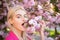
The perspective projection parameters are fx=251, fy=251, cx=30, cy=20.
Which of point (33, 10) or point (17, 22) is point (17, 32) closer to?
point (17, 22)

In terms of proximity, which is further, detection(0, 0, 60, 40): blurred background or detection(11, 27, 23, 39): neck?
detection(0, 0, 60, 40): blurred background

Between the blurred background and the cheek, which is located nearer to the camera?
the cheek

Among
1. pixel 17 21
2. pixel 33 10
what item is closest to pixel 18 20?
pixel 17 21

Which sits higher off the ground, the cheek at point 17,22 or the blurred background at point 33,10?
the cheek at point 17,22

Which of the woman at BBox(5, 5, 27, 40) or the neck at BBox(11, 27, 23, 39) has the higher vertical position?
the woman at BBox(5, 5, 27, 40)

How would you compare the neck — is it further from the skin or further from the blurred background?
the blurred background

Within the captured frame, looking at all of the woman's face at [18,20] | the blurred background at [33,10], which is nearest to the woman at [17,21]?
the woman's face at [18,20]

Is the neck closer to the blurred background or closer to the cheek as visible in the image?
the cheek

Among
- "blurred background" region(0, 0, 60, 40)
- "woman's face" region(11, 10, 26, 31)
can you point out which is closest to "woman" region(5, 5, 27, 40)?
"woman's face" region(11, 10, 26, 31)

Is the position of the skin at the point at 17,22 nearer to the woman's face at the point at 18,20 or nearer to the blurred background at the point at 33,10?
the woman's face at the point at 18,20

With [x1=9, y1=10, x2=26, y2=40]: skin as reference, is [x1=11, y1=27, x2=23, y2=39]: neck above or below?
below

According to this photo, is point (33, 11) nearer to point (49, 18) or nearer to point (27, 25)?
point (49, 18)

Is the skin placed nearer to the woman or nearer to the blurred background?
the woman

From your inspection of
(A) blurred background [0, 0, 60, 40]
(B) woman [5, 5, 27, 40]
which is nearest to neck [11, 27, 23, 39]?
(B) woman [5, 5, 27, 40]
